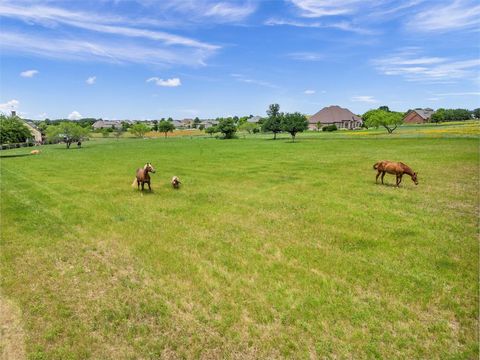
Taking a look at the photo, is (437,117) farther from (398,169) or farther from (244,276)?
(244,276)

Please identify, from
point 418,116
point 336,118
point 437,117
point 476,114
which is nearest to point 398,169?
point 336,118

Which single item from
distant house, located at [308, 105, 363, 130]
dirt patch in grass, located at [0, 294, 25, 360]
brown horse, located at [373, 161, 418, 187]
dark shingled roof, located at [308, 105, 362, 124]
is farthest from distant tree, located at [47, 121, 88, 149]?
dark shingled roof, located at [308, 105, 362, 124]

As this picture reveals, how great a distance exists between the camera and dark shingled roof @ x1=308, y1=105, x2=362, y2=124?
449 ft

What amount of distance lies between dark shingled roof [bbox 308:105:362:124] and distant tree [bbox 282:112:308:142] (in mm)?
69425

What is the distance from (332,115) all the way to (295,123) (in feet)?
244

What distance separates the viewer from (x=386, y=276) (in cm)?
865

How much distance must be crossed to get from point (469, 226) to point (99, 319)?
12.9 metres

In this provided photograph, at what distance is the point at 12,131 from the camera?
8606cm

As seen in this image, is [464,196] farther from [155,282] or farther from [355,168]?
[155,282]

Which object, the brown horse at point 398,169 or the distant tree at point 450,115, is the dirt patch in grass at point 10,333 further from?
the distant tree at point 450,115

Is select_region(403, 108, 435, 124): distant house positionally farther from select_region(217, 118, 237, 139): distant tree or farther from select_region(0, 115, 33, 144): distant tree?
select_region(0, 115, 33, 144): distant tree

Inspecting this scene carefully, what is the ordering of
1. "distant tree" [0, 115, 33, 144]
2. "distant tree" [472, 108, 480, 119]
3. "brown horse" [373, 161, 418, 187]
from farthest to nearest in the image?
"distant tree" [472, 108, 480, 119]
"distant tree" [0, 115, 33, 144]
"brown horse" [373, 161, 418, 187]

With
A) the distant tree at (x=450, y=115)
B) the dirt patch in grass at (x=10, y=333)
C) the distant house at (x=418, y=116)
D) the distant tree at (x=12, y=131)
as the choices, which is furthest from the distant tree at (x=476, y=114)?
the dirt patch in grass at (x=10, y=333)

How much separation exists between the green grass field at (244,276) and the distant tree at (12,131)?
8164cm
